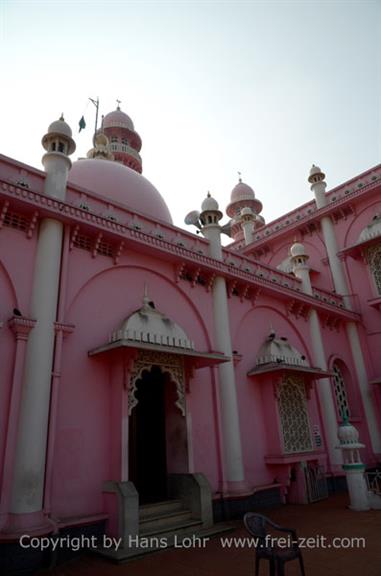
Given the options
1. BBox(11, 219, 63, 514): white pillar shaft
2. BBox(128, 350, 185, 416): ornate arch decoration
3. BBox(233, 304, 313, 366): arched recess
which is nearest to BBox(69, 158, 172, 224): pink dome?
BBox(233, 304, 313, 366): arched recess

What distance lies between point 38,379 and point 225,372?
448 centimetres

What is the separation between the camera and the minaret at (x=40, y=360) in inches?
210

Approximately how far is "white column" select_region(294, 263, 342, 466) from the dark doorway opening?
548cm

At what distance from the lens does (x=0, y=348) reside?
5941 mm

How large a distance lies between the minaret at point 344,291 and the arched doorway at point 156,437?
25.6 ft

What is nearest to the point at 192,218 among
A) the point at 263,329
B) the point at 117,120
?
the point at 117,120

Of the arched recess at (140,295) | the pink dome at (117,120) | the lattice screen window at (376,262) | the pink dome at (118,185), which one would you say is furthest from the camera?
the pink dome at (117,120)

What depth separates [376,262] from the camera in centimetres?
1369

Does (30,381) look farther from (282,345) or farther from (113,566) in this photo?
(282,345)

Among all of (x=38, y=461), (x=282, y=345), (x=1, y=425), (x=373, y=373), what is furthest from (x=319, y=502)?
(x=1, y=425)

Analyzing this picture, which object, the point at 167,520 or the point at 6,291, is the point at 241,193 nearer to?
the point at 6,291

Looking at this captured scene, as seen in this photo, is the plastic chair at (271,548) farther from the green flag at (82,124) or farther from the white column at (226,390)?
the green flag at (82,124)

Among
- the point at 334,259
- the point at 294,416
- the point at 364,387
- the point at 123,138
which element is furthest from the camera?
the point at 123,138

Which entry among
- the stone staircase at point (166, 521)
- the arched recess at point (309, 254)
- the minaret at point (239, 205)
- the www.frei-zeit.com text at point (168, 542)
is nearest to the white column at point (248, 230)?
the arched recess at point (309, 254)
